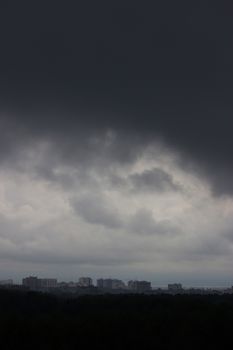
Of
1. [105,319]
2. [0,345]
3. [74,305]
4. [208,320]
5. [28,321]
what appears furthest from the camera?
[74,305]

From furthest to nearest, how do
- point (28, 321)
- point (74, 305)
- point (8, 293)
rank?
point (8, 293) < point (74, 305) < point (28, 321)

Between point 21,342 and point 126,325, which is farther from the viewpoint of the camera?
point 126,325

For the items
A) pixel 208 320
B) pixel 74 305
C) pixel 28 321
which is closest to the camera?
pixel 28 321

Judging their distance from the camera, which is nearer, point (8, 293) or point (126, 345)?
point (126, 345)

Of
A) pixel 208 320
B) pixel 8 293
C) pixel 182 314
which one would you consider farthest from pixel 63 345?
pixel 8 293

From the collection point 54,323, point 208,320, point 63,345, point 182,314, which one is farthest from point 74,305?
point 63,345

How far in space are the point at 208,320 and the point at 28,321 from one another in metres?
13.8

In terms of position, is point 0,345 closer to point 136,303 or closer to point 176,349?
point 176,349

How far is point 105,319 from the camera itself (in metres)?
38.8

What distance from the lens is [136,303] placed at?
71.9 meters

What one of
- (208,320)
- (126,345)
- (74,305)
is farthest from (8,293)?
(126,345)

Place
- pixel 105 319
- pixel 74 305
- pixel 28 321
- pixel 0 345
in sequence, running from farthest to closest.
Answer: pixel 74 305, pixel 105 319, pixel 28 321, pixel 0 345

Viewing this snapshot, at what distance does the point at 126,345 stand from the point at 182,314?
1582 cm

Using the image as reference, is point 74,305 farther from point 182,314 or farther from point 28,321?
point 28,321
